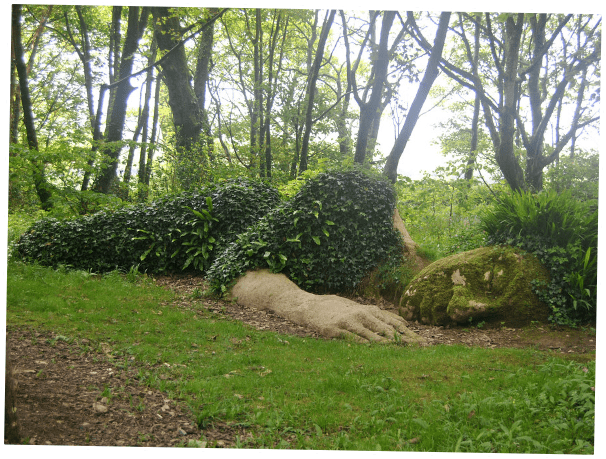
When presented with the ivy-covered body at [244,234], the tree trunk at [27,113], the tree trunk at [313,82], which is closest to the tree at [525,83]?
the tree trunk at [313,82]

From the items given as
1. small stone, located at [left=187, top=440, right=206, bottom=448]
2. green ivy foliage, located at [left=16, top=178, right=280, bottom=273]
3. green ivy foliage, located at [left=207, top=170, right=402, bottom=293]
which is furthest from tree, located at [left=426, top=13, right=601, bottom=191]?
small stone, located at [left=187, top=440, right=206, bottom=448]

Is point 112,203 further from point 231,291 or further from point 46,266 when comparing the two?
point 231,291

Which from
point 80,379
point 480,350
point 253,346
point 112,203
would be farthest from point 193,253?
point 480,350

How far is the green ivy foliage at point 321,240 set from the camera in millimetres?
8453

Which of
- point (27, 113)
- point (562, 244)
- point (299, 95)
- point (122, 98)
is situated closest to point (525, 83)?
point (562, 244)

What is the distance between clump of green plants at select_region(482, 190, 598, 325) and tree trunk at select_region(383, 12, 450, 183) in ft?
11.2

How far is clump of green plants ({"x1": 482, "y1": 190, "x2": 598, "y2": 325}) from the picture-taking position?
620cm

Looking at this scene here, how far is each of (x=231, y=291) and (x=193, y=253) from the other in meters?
2.22

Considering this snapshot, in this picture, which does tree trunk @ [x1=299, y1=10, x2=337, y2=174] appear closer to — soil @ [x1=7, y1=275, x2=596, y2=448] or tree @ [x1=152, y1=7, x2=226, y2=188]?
tree @ [x1=152, y1=7, x2=226, y2=188]

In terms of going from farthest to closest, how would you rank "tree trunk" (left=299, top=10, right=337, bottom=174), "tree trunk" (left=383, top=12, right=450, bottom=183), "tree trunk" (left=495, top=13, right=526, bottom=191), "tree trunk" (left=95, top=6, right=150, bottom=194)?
"tree trunk" (left=95, top=6, right=150, bottom=194), "tree trunk" (left=299, top=10, right=337, bottom=174), "tree trunk" (left=383, top=12, right=450, bottom=183), "tree trunk" (left=495, top=13, right=526, bottom=191)

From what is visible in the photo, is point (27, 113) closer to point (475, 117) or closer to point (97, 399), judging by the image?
point (97, 399)

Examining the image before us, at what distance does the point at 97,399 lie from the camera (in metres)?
3.60

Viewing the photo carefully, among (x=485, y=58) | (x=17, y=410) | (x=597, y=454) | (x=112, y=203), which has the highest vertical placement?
(x=485, y=58)

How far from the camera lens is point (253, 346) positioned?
5.75 m
